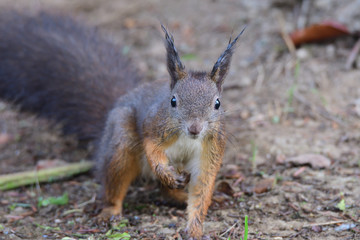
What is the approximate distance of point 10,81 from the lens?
15.3 feet

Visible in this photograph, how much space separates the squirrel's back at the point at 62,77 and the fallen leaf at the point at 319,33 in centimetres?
209

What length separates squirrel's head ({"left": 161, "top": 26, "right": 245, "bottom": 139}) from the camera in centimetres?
308

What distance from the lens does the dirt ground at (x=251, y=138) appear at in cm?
349

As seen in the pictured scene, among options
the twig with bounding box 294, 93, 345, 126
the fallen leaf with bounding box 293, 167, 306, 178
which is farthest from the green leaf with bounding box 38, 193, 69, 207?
the twig with bounding box 294, 93, 345, 126

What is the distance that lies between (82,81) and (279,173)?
1977 millimetres

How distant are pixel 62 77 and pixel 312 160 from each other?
2.40 m

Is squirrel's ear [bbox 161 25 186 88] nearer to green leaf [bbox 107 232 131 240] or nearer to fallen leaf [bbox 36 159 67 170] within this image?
green leaf [bbox 107 232 131 240]

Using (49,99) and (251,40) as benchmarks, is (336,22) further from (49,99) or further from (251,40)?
(49,99)

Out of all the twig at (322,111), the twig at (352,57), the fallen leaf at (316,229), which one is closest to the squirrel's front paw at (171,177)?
the fallen leaf at (316,229)

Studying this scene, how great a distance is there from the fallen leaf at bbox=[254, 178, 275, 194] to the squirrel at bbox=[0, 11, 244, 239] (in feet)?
1.78

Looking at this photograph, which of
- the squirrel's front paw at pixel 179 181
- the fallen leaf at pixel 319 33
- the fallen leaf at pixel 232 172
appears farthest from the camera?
the fallen leaf at pixel 319 33

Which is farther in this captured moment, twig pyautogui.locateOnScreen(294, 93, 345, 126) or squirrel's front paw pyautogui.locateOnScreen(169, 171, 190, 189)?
twig pyautogui.locateOnScreen(294, 93, 345, 126)

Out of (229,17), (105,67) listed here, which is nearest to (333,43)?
(229,17)

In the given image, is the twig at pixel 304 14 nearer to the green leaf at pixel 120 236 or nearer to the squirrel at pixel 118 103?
the squirrel at pixel 118 103
